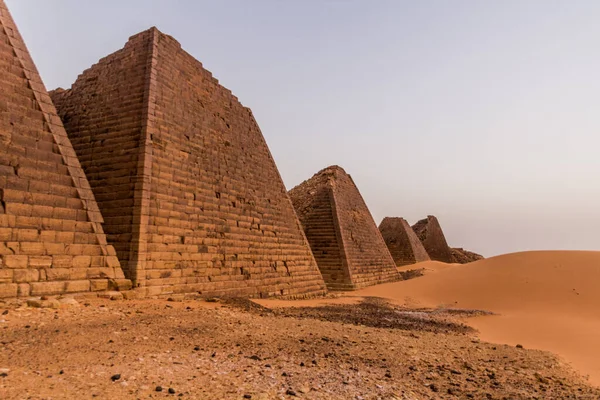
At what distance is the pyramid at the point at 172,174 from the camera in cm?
815

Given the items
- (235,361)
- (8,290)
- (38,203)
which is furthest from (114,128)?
(235,361)

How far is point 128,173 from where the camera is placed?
8.38 meters

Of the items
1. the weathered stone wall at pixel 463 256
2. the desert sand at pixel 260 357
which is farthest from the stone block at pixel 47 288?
the weathered stone wall at pixel 463 256

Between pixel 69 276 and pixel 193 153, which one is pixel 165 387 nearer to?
pixel 69 276

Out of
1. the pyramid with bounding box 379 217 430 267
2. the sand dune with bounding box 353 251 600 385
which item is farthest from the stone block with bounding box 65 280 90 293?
the pyramid with bounding box 379 217 430 267

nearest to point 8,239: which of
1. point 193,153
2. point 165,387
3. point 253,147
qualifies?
point 165,387

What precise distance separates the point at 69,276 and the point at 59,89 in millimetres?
7525

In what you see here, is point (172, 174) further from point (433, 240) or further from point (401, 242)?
point (433, 240)

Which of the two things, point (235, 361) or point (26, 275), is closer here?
point (235, 361)

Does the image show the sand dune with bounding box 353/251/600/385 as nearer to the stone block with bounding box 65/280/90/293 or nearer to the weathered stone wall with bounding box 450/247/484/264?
the stone block with bounding box 65/280/90/293

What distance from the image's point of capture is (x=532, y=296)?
1197 centimetres

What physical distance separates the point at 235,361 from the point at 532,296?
1125cm

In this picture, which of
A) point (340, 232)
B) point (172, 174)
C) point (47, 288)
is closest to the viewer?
point (47, 288)

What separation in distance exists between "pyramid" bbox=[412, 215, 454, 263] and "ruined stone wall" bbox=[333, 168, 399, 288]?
16.1 metres
